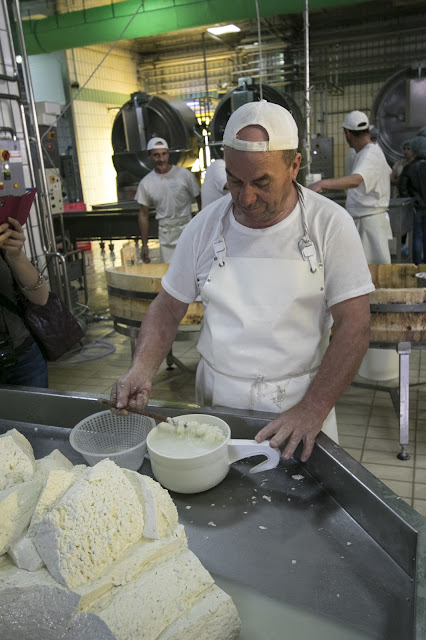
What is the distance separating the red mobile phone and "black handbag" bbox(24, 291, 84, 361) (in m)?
0.33

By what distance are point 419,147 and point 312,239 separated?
5665 millimetres

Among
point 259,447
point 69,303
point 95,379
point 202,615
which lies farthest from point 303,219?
point 69,303

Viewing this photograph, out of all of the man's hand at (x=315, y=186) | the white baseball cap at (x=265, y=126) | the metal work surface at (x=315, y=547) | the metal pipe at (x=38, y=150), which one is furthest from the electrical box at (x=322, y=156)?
the metal work surface at (x=315, y=547)

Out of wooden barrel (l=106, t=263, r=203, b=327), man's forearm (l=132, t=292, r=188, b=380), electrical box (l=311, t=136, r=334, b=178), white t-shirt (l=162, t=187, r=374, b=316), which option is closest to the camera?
white t-shirt (l=162, t=187, r=374, b=316)

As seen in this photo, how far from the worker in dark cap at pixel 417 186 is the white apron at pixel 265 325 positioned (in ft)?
18.0

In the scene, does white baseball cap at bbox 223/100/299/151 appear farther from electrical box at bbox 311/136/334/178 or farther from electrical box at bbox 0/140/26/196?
electrical box at bbox 311/136/334/178

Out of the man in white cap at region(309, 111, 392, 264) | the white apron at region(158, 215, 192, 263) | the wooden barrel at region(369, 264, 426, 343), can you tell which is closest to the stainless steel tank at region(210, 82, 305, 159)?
the white apron at region(158, 215, 192, 263)

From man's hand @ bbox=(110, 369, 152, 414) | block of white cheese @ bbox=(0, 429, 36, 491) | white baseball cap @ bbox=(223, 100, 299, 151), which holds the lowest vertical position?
block of white cheese @ bbox=(0, 429, 36, 491)

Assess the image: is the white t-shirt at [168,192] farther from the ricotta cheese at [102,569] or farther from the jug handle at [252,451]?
the ricotta cheese at [102,569]

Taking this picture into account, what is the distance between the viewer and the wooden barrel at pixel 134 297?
310 centimetres

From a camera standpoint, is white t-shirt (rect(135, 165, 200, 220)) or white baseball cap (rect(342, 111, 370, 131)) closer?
white baseball cap (rect(342, 111, 370, 131))

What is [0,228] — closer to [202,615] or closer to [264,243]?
[264,243]

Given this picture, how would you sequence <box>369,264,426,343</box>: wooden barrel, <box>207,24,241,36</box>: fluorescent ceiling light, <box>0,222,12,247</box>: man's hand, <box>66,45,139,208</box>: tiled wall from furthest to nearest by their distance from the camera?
1. <box>66,45,139,208</box>: tiled wall
2. <box>207,24,241,36</box>: fluorescent ceiling light
3. <box>369,264,426,343</box>: wooden barrel
4. <box>0,222,12,247</box>: man's hand

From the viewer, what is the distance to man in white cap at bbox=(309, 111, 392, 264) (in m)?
4.44
